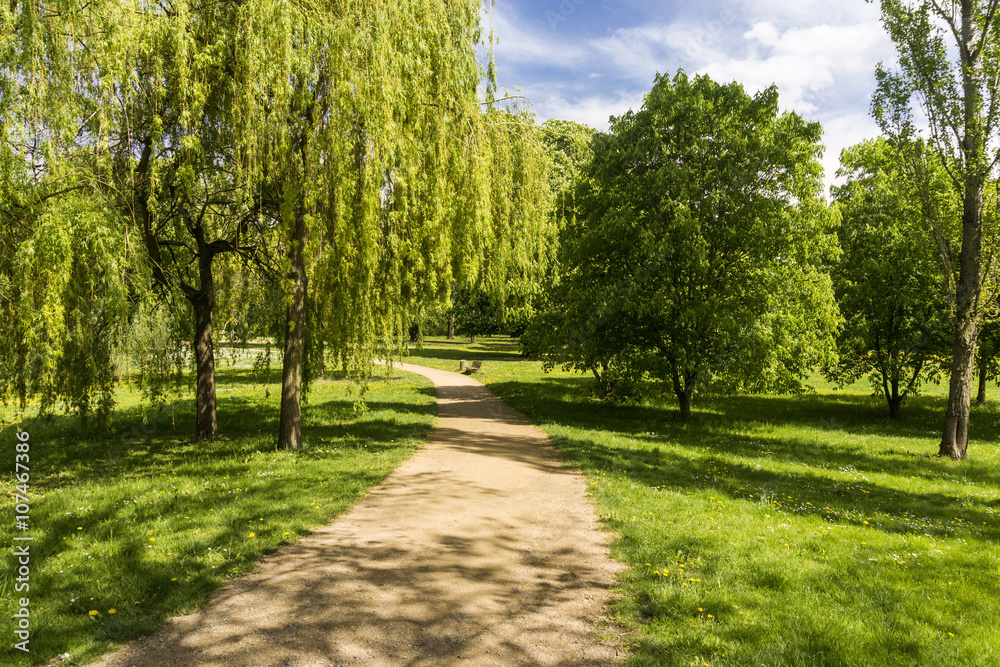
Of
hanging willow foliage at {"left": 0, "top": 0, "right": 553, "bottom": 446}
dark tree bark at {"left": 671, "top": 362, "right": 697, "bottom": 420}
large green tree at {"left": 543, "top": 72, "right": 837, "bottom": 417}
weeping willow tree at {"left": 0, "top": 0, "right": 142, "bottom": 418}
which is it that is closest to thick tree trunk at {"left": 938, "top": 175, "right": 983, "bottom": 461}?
large green tree at {"left": 543, "top": 72, "right": 837, "bottom": 417}

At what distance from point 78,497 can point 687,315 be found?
46.6ft

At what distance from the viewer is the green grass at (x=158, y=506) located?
183 inches

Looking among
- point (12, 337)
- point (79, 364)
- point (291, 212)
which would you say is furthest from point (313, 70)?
point (79, 364)

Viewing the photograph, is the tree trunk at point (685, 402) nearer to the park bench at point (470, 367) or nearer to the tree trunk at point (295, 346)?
the tree trunk at point (295, 346)

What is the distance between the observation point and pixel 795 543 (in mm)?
6754

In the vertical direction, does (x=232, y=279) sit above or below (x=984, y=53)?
below

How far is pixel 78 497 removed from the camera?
810 cm

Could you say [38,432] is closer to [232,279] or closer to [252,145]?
[232,279]

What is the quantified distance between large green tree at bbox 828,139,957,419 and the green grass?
1779 cm

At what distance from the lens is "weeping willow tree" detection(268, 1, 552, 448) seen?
8.29 meters

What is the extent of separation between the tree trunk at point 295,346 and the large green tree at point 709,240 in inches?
348

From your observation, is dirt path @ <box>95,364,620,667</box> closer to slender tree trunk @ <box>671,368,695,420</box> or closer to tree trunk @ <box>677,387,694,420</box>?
slender tree trunk @ <box>671,368,695,420</box>

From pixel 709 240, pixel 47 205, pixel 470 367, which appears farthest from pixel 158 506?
pixel 470 367

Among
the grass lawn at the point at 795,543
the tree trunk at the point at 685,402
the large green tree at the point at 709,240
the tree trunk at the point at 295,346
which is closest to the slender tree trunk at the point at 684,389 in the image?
the tree trunk at the point at 685,402
